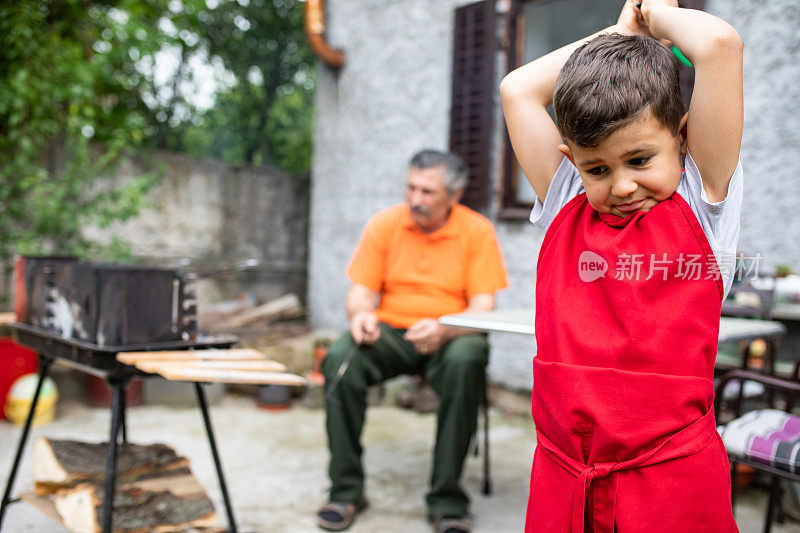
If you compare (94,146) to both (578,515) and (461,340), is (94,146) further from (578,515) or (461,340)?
(578,515)

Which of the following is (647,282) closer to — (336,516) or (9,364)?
(336,516)

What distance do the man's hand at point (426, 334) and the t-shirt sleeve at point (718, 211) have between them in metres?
1.54

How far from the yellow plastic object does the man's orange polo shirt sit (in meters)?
2.12

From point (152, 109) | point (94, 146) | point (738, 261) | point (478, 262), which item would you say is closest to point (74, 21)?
point (94, 146)

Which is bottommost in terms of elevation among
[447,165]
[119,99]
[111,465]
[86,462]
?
[86,462]

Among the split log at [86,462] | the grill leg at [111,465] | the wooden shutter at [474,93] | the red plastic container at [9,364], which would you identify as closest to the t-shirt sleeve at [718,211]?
the grill leg at [111,465]

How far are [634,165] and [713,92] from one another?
167 mm

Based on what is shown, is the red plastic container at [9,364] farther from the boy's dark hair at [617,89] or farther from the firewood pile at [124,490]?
the boy's dark hair at [617,89]

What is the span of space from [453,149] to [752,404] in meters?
2.50

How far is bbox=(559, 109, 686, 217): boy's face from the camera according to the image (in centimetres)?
101

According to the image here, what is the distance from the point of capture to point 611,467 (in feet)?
3.59

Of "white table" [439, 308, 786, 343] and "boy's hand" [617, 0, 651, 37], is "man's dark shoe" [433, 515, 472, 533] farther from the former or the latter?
"boy's hand" [617, 0, 651, 37]

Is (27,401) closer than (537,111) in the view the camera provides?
No

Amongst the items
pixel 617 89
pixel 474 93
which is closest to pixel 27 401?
pixel 474 93
